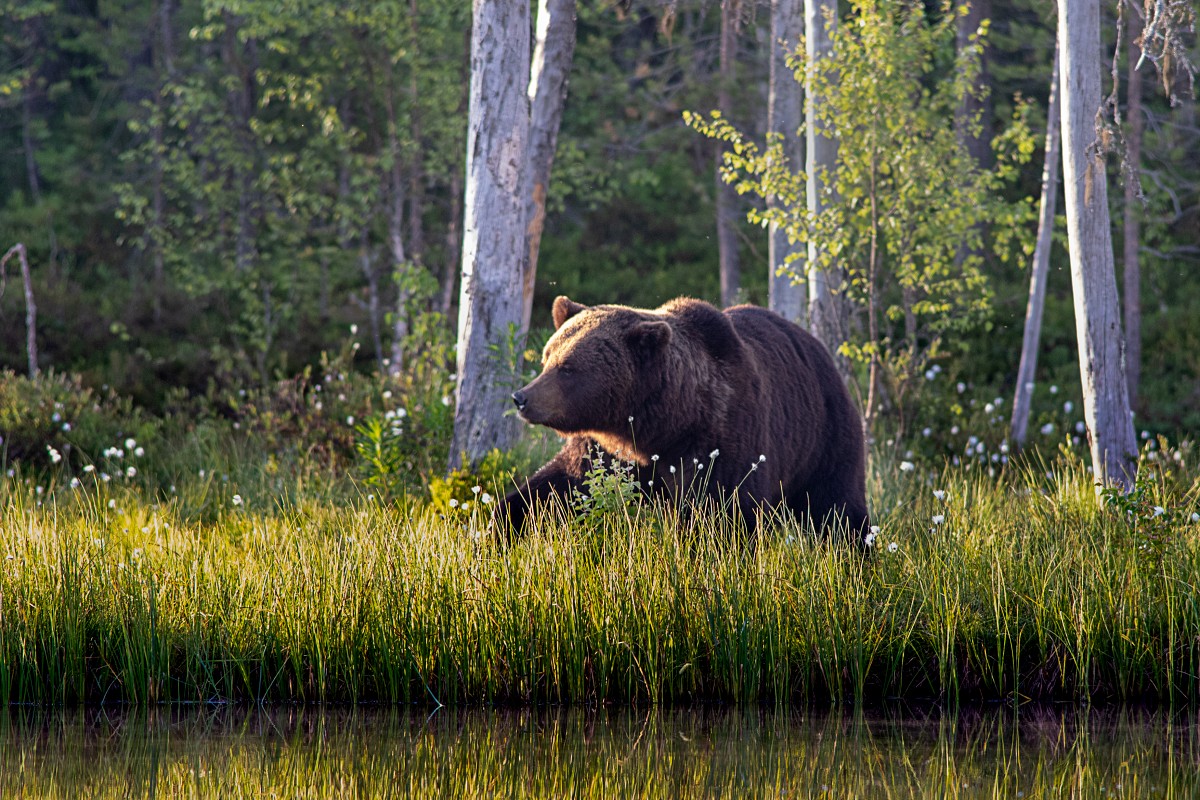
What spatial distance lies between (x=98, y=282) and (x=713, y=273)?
11757mm

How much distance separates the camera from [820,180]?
11688 mm

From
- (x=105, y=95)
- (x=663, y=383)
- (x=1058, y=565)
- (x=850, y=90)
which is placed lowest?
(x=1058, y=565)

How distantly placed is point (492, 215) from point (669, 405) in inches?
141

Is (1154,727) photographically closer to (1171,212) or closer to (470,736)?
(470,736)

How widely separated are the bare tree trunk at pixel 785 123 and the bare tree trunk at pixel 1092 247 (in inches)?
168

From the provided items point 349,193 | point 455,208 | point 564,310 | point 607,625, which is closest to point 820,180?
point 564,310

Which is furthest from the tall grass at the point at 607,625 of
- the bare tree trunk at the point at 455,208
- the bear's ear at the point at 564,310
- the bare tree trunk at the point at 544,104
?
the bare tree trunk at the point at 455,208

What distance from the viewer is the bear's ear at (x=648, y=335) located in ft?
20.7

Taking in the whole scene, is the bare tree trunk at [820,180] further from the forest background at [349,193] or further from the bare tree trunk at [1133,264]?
the bare tree trunk at [1133,264]

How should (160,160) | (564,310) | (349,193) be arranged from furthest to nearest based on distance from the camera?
(160,160), (349,193), (564,310)

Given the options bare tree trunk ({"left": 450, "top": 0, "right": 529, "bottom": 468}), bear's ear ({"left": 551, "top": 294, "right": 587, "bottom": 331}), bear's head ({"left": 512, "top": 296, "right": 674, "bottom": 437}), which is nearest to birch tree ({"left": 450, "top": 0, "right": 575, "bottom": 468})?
bare tree trunk ({"left": 450, "top": 0, "right": 529, "bottom": 468})

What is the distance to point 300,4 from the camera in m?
19.2

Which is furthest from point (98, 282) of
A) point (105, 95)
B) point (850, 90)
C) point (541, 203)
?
point (850, 90)

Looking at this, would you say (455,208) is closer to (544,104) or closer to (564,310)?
(544,104)
